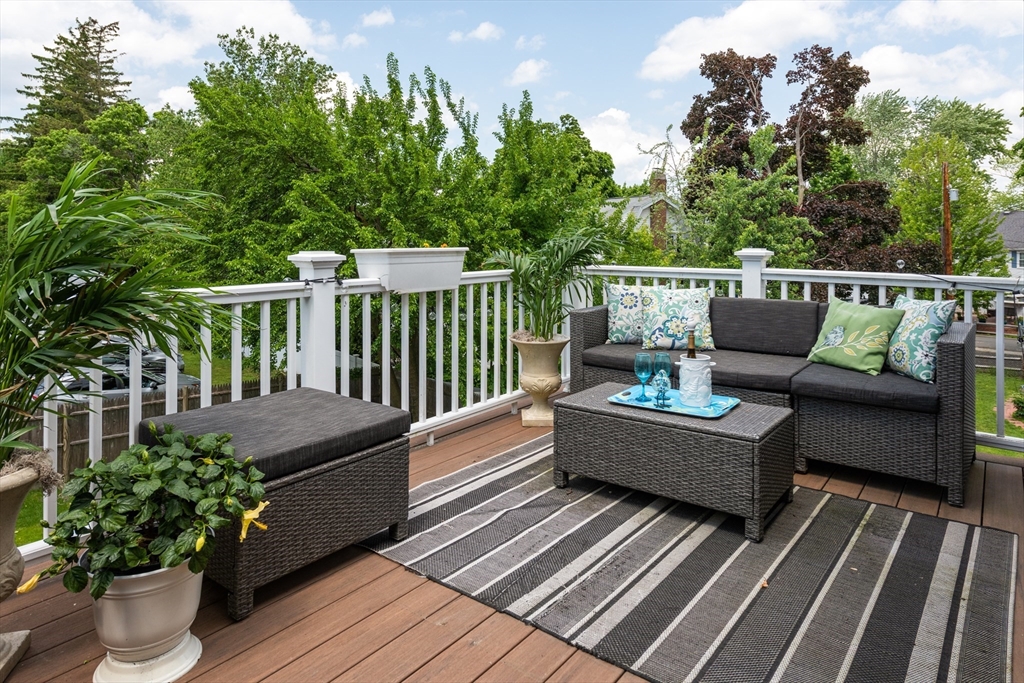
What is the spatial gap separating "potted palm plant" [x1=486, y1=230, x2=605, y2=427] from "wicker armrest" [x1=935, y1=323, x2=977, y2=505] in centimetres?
200

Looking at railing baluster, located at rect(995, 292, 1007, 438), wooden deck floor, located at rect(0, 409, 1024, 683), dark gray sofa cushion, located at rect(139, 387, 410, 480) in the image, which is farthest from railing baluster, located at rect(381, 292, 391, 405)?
railing baluster, located at rect(995, 292, 1007, 438)

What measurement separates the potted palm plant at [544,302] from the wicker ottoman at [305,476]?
5.62ft

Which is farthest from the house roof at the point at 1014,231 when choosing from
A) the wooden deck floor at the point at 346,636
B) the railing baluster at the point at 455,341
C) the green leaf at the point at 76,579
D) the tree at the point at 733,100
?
the green leaf at the point at 76,579

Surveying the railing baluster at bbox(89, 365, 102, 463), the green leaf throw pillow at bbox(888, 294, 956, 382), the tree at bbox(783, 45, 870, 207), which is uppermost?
the tree at bbox(783, 45, 870, 207)

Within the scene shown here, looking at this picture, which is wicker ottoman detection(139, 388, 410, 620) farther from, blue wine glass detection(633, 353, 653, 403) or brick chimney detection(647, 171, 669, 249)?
brick chimney detection(647, 171, 669, 249)

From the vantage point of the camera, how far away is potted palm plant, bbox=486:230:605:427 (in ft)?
13.0

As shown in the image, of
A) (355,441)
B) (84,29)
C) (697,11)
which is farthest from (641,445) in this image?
(84,29)

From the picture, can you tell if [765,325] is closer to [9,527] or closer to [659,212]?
[9,527]

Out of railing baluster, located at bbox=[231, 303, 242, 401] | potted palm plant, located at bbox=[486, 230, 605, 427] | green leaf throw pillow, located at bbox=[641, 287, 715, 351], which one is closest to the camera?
railing baluster, located at bbox=[231, 303, 242, 401]

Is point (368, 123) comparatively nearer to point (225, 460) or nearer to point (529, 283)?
point (529, 283)

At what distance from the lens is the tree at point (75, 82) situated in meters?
19.7

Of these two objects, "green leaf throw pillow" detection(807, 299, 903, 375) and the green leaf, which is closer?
the green leaf

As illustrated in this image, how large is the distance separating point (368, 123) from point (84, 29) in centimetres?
1843

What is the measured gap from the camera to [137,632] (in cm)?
156
